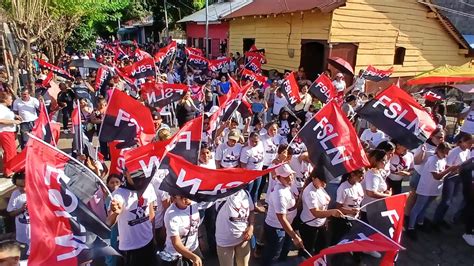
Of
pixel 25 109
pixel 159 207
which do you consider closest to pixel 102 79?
pixel 25 109

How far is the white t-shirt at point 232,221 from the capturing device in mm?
4316

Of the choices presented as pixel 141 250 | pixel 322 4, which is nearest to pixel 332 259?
pixel 141 250

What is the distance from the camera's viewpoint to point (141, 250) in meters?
4.37

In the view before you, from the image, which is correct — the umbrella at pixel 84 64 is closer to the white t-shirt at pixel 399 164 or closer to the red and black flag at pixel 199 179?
the white t-shirt at pixel 399 164

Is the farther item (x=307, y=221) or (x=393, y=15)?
(x=393, y=15)

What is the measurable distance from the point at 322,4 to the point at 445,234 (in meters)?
9.27

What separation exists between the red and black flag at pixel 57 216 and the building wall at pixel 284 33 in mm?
12263

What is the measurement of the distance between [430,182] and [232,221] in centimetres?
353

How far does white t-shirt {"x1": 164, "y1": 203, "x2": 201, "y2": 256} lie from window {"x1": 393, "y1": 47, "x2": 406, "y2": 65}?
14.5 m

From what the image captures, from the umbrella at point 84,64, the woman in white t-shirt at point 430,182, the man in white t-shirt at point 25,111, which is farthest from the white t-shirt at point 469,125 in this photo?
the umbrella at point 84,64

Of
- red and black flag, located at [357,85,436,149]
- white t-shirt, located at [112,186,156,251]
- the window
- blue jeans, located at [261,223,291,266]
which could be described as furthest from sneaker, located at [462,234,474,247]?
the window

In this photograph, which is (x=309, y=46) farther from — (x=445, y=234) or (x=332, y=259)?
(x=332, y=259)

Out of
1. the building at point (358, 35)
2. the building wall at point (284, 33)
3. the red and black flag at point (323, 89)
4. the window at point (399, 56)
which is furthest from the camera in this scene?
→ the window at point (399, 56)

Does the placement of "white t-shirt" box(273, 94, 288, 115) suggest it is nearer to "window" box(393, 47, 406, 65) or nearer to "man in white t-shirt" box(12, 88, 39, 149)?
"man in white t-shirt" box(12, 88, 39, 149)
